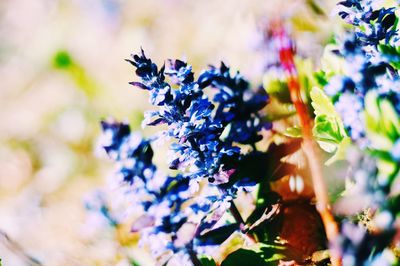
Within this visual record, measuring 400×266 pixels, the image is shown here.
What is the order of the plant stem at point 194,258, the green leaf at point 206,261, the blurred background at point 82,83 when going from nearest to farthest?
the plant stem at point 194,258 < the green leaf at point 206,261 < the blurred background at point 82,83

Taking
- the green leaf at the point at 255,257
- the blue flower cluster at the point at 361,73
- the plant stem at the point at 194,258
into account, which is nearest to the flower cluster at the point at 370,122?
the blue flower cluster at the point at 361,73

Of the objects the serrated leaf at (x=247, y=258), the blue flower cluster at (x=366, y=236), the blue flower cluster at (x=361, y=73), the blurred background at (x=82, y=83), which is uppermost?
the blurred background at (x=82, y=83)

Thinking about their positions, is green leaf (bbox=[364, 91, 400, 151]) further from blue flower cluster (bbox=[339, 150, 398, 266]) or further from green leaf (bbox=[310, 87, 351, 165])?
green leaf (bbox=[310, 87, 351, 165])

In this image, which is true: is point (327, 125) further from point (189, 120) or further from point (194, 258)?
point (194, 258)

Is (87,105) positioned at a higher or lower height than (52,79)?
lower

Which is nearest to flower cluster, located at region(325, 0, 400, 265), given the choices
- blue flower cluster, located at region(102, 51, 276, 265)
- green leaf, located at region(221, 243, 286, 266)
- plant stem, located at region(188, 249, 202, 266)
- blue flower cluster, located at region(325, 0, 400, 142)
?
blue flower cluster, located at region(325, 0, 400, 142)

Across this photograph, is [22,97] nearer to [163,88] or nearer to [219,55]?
[219,55]

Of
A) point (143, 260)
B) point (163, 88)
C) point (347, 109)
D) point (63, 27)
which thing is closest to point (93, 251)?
point (143, 260)

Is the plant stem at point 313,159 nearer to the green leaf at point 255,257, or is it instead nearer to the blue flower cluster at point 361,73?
the blue flower cluster at point 361,73

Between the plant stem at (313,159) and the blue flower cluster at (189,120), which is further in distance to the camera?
the blue flower cluster at (189,120)
